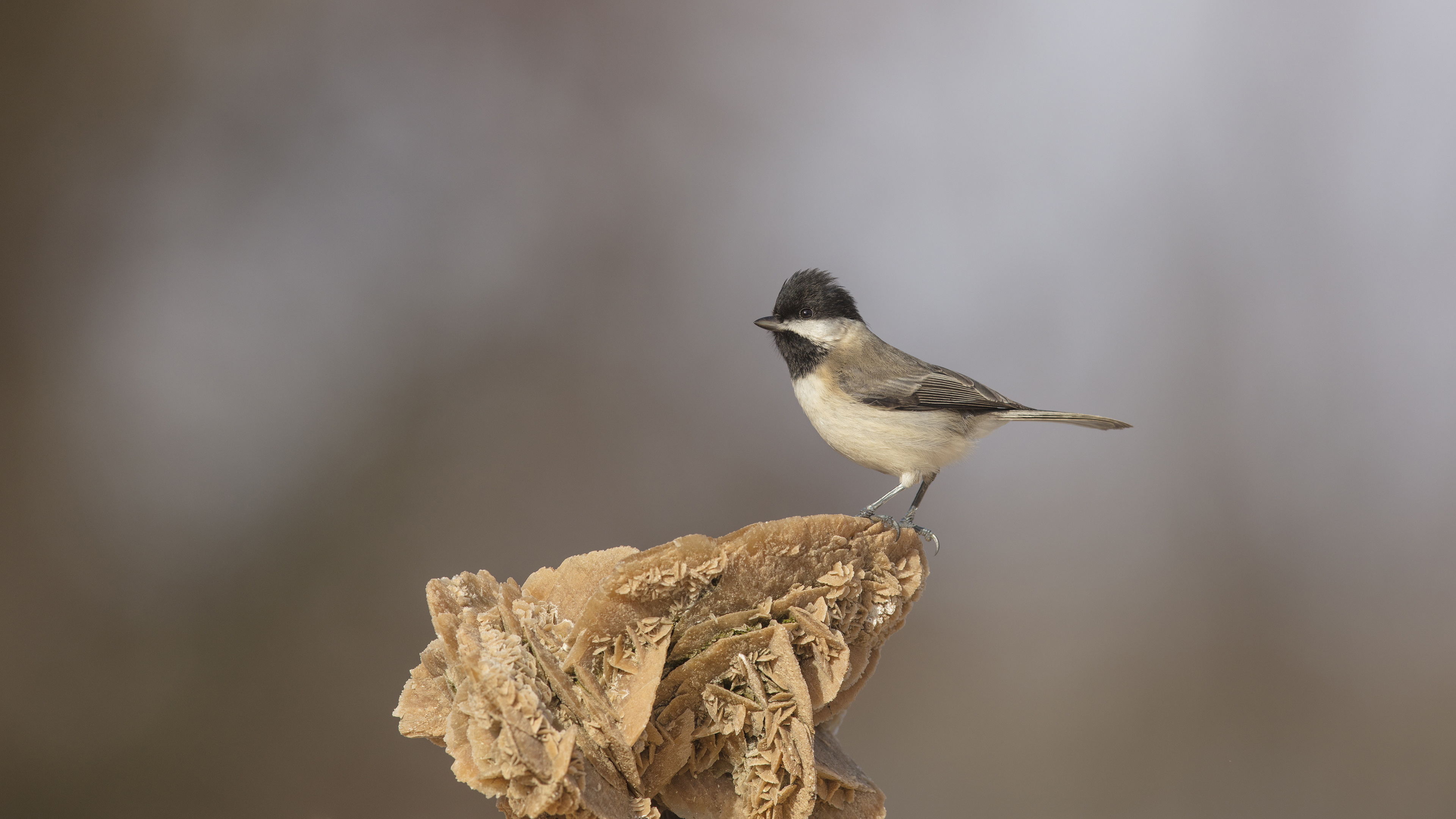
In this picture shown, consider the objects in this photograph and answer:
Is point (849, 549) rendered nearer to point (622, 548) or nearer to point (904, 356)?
point (622, 548)

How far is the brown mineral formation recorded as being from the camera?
3.47 feet

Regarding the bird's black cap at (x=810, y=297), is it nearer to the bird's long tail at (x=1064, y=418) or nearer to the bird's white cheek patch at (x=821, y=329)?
the bird's white cheek patch at (x=821, y=329)

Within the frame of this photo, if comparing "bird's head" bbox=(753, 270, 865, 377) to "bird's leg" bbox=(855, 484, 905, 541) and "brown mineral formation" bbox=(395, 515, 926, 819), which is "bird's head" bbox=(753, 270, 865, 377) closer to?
"bird's leg" bbox=(855, 484, 905, 541)

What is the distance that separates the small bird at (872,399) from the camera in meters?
1.66

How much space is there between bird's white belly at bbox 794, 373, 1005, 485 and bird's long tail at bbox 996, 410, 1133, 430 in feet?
0.26

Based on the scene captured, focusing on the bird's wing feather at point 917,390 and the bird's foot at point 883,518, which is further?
the bird's wing feather at point 917,390

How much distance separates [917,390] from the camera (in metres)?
1.72

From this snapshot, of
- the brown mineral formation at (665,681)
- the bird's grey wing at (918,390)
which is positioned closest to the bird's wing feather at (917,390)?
the bird's grey wing at (918,390)

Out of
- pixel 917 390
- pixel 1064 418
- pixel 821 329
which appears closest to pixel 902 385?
pixel 917 390

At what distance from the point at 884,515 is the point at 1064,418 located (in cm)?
40

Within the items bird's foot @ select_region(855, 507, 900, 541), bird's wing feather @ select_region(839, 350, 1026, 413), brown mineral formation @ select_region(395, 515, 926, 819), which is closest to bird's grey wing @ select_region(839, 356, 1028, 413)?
bird's wing feather @ select_region(839, 350, 1026, 413)

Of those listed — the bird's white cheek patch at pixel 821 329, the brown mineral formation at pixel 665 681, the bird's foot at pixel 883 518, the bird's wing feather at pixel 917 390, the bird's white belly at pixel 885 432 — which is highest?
the bird's white cheek patch at pixel 821 329

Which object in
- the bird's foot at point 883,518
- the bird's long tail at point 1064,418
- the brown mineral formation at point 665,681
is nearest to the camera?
the brown mineral formation at point 665,681

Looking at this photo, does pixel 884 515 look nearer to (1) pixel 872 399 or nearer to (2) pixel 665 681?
(1) pixel 872 399
